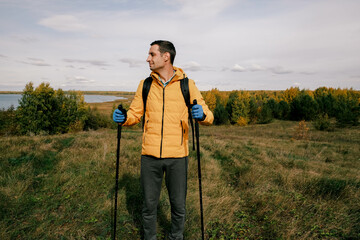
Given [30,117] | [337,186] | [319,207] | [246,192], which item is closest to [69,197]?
[246,192]

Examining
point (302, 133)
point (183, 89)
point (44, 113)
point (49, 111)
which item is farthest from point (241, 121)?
point (183, 89)

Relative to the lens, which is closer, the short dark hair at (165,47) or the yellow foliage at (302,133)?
the short dark hair at (165,47)

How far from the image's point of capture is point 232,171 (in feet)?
21.2

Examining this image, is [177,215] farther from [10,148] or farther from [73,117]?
[73,117]

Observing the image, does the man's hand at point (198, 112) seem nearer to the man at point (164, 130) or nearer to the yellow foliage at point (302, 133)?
the man at point (164, 130)

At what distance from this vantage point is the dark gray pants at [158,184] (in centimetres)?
269

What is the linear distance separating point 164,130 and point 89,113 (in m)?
54.4

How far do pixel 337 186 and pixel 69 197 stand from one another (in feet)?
20.8

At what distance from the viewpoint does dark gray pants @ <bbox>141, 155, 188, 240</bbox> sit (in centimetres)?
269

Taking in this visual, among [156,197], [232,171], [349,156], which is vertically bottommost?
[349,156]

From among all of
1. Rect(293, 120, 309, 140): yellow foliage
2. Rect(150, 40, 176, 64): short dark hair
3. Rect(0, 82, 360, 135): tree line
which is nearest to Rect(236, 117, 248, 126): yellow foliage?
Rect(0, 82, 360, 135): tree line

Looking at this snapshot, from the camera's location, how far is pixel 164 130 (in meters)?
2.68

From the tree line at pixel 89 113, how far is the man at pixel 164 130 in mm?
29371

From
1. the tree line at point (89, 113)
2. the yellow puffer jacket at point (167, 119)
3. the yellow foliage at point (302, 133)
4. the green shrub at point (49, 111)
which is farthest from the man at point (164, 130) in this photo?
the green shrub at point (49, 111)
